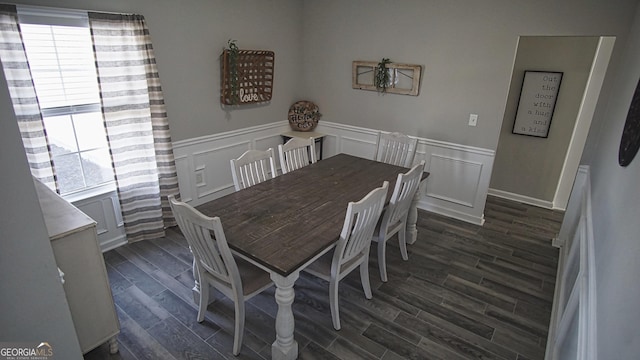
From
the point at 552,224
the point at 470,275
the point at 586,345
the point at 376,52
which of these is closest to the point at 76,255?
the point at 586,345

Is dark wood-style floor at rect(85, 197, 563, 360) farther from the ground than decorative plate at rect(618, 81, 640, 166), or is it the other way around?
decorative plate at rect(618, 81, 640, 166)

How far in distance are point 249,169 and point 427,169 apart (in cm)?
220

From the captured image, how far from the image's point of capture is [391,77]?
395 centimetres

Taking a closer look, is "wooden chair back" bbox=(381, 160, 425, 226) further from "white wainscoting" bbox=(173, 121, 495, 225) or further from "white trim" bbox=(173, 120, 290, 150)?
"white trim" bbox=(173, 120, 290, 150)

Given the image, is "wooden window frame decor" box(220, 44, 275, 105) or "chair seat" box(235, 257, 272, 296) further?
"wooden window frame decor" box(220, 44, 275, 105)

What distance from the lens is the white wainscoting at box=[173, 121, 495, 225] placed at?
3.63 m

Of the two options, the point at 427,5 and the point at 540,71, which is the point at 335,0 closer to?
the point at 427,5

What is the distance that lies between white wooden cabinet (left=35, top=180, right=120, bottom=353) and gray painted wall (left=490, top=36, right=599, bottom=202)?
444 cm

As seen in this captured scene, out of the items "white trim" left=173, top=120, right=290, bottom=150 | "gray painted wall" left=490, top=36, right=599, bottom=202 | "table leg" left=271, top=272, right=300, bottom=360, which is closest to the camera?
"table leg" left=271, top=272, right=300, bottom=360

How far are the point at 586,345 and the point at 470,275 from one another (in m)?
1.82

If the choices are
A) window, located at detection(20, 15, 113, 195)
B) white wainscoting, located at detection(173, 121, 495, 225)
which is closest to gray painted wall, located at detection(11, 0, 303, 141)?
white wainscoting, located at detection(173, 121, 495, 225)

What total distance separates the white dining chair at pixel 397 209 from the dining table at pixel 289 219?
4.4 inches

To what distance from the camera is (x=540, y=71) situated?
3967 millimetres

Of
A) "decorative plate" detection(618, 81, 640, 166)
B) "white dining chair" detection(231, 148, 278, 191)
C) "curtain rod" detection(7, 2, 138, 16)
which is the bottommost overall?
"white dining chair" detection(231, 148, 278, 191)
